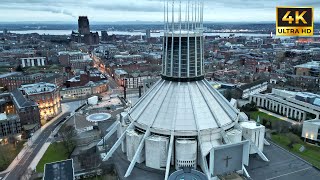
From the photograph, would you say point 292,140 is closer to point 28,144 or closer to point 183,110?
point 183,110

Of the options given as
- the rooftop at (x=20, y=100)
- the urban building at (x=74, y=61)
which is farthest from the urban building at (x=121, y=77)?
the rooftop at (x=20, y=100)

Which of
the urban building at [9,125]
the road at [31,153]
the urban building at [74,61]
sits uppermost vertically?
the urban building at [74,61]

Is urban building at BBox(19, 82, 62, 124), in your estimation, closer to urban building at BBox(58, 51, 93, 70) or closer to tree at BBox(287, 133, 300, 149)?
tree at BBox(287, 133, 300, 149)

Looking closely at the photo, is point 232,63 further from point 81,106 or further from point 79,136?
point 79,136

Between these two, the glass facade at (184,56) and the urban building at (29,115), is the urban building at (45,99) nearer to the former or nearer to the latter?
the urban building at (29,115)

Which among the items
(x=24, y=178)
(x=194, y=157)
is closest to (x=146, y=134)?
(x=194, y=157)

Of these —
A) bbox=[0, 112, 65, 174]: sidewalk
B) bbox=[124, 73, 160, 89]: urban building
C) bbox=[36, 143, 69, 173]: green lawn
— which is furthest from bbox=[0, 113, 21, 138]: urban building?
bbox=[124, 73, 160, 89]: urban building
